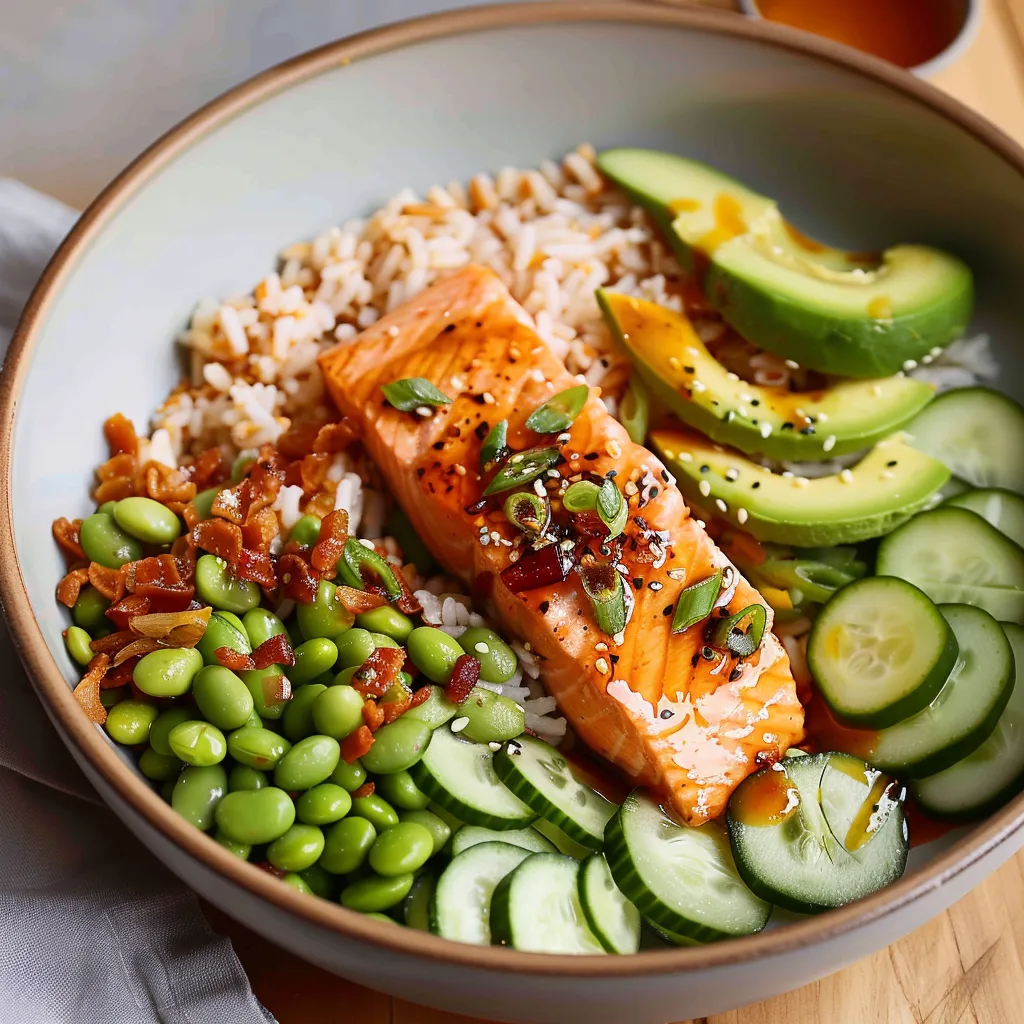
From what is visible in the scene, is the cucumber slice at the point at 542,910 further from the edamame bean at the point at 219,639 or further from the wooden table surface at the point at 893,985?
the edamame bean at the point at 219,639

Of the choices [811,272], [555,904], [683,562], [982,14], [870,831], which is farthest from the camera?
[982,14]

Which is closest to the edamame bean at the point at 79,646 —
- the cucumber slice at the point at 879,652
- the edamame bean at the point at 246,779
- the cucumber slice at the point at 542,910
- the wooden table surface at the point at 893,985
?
the edamame bean at the point at 246,779

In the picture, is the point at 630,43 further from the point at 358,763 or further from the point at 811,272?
the point at 358,763

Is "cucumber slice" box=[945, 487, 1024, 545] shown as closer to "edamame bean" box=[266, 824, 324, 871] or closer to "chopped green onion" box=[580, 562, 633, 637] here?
"chopped green onion" box=[580, 562, 633, 637]

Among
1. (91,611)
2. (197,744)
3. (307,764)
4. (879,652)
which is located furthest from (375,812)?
(879,652)

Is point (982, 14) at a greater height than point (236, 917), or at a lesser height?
greater

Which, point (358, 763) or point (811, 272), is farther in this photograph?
point (811, 272)

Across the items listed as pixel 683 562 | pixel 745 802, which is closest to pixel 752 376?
pixel 683 562

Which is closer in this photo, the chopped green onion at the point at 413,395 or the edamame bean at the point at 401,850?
the edamame bean at the point at 401,850
